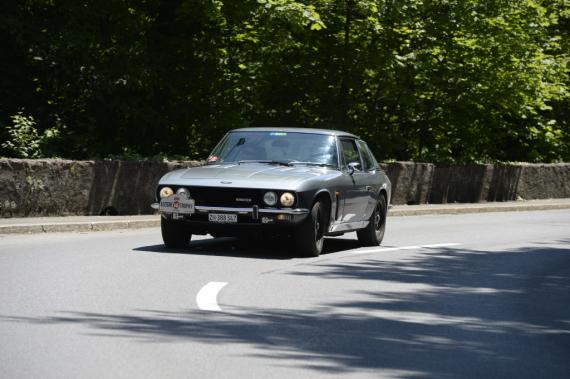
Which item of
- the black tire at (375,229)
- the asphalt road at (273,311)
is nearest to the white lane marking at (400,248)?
the asphalt road at (273,311)

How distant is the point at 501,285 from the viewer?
12.1m

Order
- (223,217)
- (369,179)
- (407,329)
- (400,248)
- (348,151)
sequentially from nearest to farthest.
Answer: (407,329), (223,217), (348,151), (369,179), (400,248)

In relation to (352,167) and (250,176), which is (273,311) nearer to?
(250,176)

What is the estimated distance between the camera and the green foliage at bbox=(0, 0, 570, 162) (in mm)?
27125

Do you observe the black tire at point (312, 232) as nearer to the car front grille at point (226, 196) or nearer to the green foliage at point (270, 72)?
the car front grille at point (226, 196)

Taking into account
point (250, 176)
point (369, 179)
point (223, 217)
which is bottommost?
point (223, 217)

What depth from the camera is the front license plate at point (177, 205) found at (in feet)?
44.7

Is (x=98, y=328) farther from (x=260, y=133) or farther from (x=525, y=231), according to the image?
(x=525, y=231)

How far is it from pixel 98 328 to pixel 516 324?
135 inches

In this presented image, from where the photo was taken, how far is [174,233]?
559 inches

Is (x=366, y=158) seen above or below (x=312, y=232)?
above

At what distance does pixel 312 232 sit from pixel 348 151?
2359mm

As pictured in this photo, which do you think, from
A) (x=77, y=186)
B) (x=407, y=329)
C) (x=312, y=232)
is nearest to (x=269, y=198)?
(x=312, y=232)

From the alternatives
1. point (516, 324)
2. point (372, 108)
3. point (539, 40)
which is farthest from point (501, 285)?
point (539, 40)
